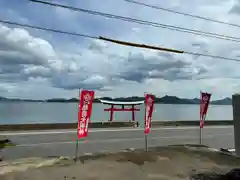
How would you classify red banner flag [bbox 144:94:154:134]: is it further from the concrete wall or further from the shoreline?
the shoreline

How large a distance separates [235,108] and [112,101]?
66.1 ft

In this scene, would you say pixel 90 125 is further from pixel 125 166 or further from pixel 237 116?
pixel 125 166

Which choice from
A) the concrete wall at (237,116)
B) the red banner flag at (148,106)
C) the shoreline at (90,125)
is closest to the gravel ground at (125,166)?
the concrete wall at (237,116)

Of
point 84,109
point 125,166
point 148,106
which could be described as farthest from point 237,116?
point 84,109

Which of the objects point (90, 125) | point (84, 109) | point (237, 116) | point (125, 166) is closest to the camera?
point (125, 166)

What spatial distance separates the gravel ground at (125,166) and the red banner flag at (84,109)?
1147mm

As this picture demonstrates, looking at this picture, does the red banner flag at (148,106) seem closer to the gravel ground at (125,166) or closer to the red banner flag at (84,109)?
the gravel ground at (125,166)

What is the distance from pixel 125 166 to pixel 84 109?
256 centimetres

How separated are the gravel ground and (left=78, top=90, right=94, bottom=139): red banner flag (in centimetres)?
115

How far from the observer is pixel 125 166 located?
9664mm

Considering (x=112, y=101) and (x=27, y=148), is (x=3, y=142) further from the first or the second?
(x=112, y=101)

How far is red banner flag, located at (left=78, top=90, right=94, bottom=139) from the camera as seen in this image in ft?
33.9

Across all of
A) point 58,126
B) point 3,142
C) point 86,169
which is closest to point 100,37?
point 86,169

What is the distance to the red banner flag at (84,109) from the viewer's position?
1034 centimetres
